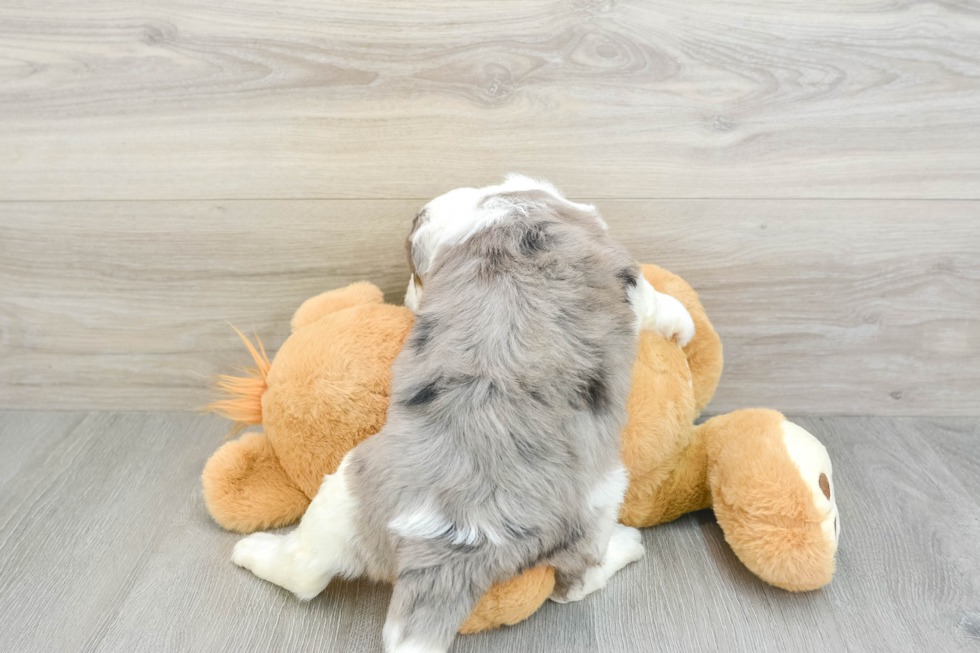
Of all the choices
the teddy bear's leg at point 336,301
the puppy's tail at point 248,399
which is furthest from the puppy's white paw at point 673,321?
the puppy's tail at point 248,399

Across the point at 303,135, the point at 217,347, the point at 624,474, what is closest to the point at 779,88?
the point at 624,474

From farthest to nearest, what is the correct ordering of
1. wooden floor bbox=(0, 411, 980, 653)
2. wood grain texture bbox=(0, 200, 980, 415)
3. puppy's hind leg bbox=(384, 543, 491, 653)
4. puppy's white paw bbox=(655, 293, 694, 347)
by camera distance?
wood grain texture bbox=(0, 200, 980, 415) < puppy's white paw bbox=(655, 293, 694, 347) < wooden floor bbox=(0, 411, 980, 653) < puppy's hind leg bbox=(384, 543, 491, 653)

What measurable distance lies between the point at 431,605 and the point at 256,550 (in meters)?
0.34

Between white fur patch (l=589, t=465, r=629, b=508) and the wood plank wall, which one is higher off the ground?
the wood plank wall

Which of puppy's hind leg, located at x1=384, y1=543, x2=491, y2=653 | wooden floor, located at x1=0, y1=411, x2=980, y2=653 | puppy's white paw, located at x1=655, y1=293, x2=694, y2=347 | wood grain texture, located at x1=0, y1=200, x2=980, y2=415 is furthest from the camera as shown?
wood grain texture, located at x1=0, y1=200, x2=980, y2=415

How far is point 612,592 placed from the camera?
3.01ft

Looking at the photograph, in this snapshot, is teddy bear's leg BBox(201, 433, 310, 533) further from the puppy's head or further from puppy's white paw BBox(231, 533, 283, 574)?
the puppy's head

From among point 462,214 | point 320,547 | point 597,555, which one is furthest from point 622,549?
point 462,214

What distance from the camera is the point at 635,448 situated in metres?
0.93

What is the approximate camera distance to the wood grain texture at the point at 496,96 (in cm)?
102

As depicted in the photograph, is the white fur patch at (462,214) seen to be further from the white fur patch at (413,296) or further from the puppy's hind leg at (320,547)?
the puppy's hind leg at (320,547)

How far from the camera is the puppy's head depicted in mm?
858

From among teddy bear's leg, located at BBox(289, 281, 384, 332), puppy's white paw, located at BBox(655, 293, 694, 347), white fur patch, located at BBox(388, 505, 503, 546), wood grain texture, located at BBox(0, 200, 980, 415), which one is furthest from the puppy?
wood grain texture, located at BBox(0, 200, 980, 415)

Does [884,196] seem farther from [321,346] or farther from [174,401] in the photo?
[174,401]
